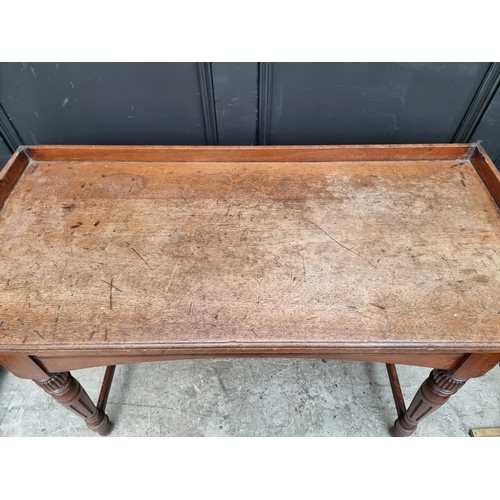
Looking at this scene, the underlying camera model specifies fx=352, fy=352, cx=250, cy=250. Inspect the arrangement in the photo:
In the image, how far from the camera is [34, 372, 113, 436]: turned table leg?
1.19 m

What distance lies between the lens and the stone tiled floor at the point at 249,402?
1.67m

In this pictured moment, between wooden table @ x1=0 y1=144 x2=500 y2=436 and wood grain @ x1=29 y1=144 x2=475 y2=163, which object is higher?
wood grain @ x1=29 y1=144 x2=475 y2=163

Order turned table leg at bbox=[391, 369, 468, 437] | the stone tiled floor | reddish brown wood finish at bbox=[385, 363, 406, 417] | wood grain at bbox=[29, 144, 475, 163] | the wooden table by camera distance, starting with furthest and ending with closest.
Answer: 1. the stone tiled floor
2. reddish brown wood finish at bbox=[385, 363, 406, 417]
3. wood grain at bbox=[29, 144, 475, 163]
4. turned table leg at bbox=[391, 369, 468, 437]
5. the wooden table

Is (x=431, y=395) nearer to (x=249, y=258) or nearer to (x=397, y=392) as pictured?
(x=397, y=392)

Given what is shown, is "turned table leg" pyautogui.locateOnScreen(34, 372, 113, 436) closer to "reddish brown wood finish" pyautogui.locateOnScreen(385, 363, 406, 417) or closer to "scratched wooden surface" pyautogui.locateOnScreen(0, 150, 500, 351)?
"scratched wooden surface" pyautogui.locateOnScreen(0, 150, 500, 351)

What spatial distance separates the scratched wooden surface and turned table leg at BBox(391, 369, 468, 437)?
0.99ft

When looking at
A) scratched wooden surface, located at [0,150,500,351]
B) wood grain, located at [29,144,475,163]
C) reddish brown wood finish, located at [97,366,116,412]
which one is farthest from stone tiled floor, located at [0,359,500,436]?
wood grain, located at [29,144,475,163]

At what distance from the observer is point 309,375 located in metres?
1.82

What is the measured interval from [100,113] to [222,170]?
1.98 ft

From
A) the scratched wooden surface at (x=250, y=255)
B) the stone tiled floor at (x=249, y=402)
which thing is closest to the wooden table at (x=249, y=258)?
the scratched wooden surface at (x=250, y=255)

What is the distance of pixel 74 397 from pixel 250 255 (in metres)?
0.85

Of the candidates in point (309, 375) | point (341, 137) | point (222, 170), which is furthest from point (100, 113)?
point (309, 375)

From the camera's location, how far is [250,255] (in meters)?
1.14

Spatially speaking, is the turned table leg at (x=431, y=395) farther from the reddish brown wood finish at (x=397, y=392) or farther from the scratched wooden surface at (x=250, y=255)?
the scratched wooden surface at (x=250, y=255)
